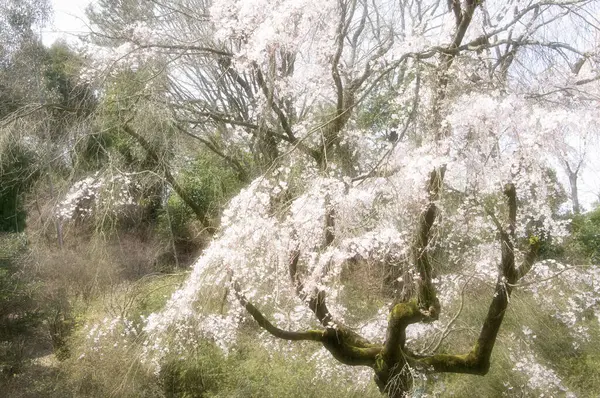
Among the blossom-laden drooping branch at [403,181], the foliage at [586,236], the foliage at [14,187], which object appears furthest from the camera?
the foliage at [586,236]

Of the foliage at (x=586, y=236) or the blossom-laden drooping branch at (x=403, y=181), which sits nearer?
the blossom-laden drooping branch at (x=403, y=181)

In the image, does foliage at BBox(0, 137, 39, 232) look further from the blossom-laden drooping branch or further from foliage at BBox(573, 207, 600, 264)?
foliage at BBox(573, 207, 600, 264)

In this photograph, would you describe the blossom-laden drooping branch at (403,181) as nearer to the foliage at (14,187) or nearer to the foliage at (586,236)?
the foliage at (14,187)

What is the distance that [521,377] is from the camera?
5.52 m

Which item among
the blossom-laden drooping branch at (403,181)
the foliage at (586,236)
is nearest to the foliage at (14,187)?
the blossom-laden drooping branch at (403,181)

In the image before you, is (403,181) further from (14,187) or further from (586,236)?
(586,236)

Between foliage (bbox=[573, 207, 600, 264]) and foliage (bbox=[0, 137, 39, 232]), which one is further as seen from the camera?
foliage (bbox=[573, 207, 600, 264])

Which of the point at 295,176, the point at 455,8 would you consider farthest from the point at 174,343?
the point at 455,8

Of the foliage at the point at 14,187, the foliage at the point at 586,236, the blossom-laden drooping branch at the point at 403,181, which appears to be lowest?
the foliage at the point at 14,187

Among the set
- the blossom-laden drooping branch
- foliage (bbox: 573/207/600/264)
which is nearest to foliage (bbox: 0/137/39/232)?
the blossom-laden drooping branch

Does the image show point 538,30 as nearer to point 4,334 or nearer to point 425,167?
point 425,167

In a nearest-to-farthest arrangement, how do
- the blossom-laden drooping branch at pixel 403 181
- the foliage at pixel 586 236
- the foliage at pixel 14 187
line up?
1. the blossom-laden drooping branch at pixel 403 181
2. the foliage at pixel 14 187
3. the foliage at pixel 586 236

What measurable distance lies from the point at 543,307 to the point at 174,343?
4262mm

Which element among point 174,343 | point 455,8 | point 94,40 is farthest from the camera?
point 94,40
